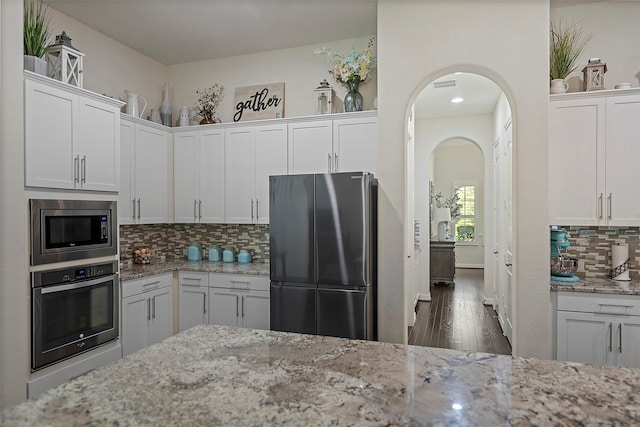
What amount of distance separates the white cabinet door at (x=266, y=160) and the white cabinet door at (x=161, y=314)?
3.67 feet

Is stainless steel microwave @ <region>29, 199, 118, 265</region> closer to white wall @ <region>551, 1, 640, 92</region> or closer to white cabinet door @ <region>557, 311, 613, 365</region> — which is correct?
white cabinet door @ <region>557, 311, 613, 365</region>

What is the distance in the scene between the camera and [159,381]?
3.85 feet

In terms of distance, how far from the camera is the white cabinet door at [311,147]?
369 cm

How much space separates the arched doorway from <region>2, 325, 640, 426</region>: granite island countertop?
364 cm

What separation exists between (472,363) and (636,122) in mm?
2720


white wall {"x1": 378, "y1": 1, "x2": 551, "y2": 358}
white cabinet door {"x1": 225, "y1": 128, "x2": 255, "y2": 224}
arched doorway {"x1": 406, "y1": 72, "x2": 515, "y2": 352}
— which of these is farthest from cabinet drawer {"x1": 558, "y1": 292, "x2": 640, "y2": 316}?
white cabinet door {"x1": 225, "y1": 128, "x2": 255, "y2": 224}

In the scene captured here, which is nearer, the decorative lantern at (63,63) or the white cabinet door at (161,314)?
the decorative lantern at (63,63)

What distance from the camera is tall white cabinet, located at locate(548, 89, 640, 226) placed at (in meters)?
2.93

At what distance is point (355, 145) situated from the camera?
360 cm

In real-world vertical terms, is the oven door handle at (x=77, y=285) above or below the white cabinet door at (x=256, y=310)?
above

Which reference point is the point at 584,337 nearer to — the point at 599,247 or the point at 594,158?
the point at 599,247

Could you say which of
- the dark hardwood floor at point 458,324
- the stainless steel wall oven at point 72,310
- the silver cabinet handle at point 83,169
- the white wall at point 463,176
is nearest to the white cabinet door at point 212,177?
the stainless steel wall oven at point 72,310

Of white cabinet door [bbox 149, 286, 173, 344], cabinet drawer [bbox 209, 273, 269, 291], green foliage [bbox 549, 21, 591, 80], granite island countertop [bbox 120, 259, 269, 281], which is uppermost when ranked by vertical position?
green foliage [bbox 549, 21, 591, 80]

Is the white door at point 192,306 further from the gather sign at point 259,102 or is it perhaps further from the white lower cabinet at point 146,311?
the gather sign at point 259,102
